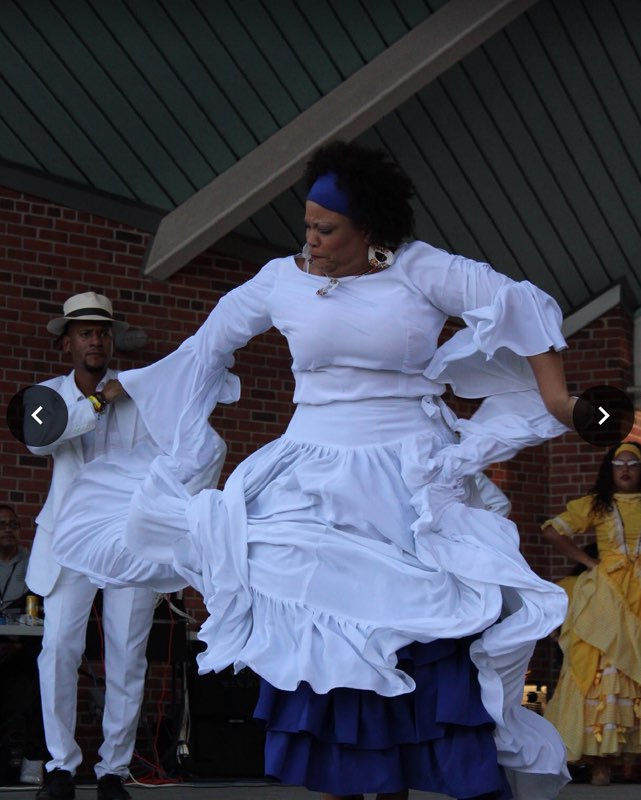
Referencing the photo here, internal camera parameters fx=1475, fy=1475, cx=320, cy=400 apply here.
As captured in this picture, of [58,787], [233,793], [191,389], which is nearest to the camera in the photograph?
[191,389]

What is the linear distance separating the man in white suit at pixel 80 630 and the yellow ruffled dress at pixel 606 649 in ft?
9.32

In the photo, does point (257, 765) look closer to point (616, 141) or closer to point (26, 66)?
point (26, 66)

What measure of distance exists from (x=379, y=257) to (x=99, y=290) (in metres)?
4.45

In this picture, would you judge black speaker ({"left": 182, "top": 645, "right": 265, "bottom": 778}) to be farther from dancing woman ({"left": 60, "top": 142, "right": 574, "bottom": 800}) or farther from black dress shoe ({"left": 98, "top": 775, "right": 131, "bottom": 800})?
dancing woman ({"left": 60, "top": 142, "right": 574, "bottom": 800})

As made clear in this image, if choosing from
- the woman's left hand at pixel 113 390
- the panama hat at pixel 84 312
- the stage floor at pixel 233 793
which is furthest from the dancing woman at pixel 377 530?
the stage floor at pixel 233 793

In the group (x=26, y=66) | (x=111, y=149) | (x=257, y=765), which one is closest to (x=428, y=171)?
(x=111, y=149)

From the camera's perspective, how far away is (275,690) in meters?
3.50

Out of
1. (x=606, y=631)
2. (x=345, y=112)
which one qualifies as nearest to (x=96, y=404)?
(x=345, y=112)

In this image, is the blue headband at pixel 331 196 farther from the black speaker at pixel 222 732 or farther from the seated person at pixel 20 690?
the black speaker at pixel 222 732

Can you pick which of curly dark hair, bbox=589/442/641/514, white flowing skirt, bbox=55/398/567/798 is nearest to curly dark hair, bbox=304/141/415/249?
white flowing skirt, bbox=55/398/567/798

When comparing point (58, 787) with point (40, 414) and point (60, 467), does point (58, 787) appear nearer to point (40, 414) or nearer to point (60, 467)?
point (60, 467)

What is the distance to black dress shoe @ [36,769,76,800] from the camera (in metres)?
5.18

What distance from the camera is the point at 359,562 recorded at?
352cm

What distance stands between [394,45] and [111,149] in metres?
1.59
